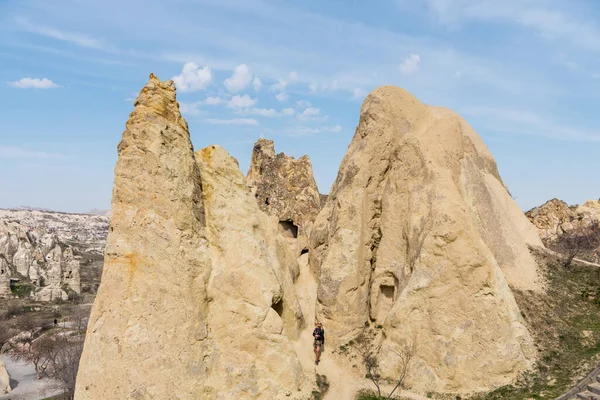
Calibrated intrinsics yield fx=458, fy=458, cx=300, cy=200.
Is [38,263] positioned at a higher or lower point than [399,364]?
lower

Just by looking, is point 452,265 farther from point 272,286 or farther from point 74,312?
point 74,312

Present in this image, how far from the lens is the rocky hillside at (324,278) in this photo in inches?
734

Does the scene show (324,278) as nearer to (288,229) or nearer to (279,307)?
(279,307)

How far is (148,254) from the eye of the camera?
19078 millimetres

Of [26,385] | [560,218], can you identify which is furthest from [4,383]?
[560,218]

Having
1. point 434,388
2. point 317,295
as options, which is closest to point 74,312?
point 317,295

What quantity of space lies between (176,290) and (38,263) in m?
111

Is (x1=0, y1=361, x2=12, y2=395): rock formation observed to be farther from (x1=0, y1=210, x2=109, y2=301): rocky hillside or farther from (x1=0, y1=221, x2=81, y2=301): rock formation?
(x1=0, y1=221, x2=81, y2=301): rock formation

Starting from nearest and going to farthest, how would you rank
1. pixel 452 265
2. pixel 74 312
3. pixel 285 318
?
pixel 452 265 → pixel 285 318 → pixel 74 312

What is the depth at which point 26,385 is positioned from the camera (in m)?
48.0

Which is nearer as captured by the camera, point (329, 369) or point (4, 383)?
point (329, 369)

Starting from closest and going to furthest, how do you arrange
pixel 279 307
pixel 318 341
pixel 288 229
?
pixel 279 307 → pixel 318 341 → pixel 288 229

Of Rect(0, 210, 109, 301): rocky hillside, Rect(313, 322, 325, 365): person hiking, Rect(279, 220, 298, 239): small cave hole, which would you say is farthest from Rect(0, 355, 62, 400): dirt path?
Rect(0, 210, 109, 301): rocky hillside

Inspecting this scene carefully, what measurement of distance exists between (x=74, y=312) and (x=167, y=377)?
7079cm
